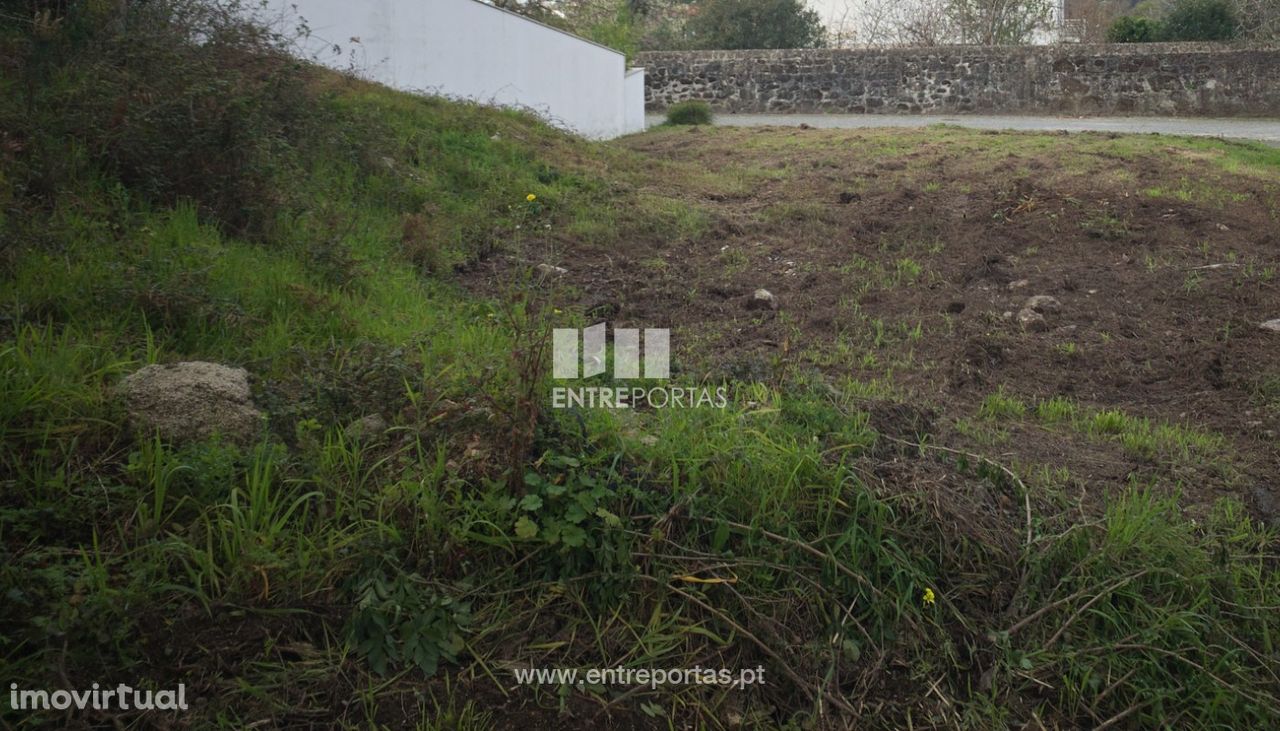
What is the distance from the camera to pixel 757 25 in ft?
79.9

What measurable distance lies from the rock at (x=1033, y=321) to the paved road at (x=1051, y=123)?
903 cm

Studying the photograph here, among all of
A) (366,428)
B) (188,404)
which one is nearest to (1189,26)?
(366,428)

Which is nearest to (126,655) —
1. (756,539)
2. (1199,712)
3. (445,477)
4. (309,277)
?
(445,477)

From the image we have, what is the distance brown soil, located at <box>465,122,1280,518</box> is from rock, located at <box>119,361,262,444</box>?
2.10 m

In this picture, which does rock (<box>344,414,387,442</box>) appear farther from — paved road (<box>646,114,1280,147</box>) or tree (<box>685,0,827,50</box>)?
tree (<box>685,0,827,50</box>)

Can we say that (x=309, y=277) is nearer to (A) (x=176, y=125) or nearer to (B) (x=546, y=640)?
(A) (x=176, y=125)

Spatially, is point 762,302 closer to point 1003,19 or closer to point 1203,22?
point 1203,22

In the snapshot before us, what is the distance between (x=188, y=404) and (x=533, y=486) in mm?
1187

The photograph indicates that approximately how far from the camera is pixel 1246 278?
20.0ft

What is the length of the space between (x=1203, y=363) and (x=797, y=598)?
3236 millimetres

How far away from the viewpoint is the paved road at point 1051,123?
14195 mm

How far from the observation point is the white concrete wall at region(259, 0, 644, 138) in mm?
9953

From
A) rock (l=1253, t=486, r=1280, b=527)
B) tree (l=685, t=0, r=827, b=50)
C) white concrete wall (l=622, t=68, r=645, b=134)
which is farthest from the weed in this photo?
tree (l=685, t=0, r=827, b=50)

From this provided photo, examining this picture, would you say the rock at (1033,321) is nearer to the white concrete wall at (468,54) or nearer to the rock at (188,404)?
the rock at (188,404)
